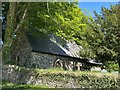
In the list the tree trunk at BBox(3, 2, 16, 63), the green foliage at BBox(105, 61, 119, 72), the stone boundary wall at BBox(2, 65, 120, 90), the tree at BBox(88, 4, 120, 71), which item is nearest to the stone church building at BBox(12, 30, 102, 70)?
the green foliage at BBox(105, 61, 119, 72)

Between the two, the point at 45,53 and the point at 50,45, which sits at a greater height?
the point at 50,45

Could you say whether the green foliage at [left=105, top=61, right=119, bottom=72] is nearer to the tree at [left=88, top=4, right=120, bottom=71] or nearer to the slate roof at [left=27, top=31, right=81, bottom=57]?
the tree at [left=88, top=4, right=120, bottom=71]

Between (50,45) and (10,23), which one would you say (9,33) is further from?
(50,45)

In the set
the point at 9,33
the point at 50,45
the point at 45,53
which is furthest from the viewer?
the point at 50,45

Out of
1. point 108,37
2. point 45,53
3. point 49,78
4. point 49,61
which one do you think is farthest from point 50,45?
point 49,78

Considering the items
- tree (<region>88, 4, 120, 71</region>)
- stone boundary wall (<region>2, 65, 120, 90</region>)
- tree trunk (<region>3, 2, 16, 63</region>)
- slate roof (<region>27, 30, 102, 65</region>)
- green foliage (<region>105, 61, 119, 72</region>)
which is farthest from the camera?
slate roof (<region>27, 30, 102, 65</region>)

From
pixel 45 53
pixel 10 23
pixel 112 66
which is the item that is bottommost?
pixel 112 66

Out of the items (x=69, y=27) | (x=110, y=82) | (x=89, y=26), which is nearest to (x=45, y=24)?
(x=69, y=27)

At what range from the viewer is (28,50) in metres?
31.0

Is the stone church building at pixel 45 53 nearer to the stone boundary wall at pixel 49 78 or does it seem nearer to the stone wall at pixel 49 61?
the stone wall at pixel 49 61

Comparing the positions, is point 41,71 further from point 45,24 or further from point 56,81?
point 45,24

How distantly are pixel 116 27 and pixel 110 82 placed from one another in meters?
6.05

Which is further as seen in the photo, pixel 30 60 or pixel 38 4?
pixel 30 60

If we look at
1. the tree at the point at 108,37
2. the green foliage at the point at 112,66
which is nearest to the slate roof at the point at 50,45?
the green foliage at the point at 112,66
